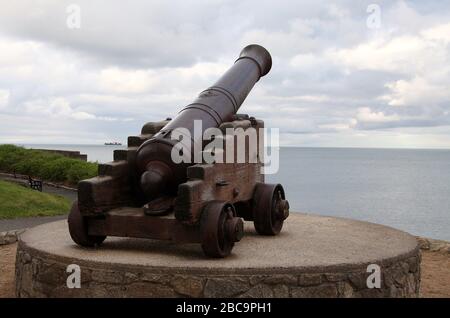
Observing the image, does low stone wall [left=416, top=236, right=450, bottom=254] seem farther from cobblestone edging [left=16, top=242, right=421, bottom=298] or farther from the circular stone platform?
cobblestone edging [left=16, top=242, right=421, bottom=298]

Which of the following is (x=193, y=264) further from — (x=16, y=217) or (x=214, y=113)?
(x=16, y=217)

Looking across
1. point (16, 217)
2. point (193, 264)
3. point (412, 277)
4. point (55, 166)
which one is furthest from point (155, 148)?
point (55, 166)

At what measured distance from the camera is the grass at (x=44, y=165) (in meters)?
19.3

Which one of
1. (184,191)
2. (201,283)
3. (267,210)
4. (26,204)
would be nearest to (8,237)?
(26,204)

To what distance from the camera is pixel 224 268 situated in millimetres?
5348

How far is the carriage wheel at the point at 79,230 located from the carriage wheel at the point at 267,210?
1.94 meters

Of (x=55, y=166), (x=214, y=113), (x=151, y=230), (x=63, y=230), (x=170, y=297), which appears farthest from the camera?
(x=55, y=166)

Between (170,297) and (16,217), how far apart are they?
7.87m

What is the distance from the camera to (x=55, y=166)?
2045 cm

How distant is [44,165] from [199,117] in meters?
15.6

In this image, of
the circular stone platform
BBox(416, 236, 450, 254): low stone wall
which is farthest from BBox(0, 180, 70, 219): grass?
BBox(416, 236, 450, 254): low stone wall

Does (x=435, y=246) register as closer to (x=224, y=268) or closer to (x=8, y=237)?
(x=224, y=268)

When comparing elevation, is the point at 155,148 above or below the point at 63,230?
above

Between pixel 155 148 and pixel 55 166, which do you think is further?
pixel 55 166
